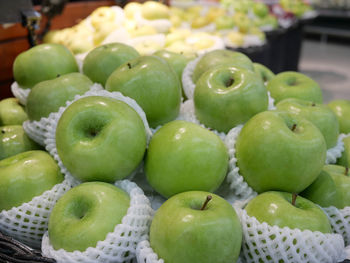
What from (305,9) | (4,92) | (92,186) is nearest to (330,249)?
(92,186)

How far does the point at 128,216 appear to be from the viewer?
0.91m

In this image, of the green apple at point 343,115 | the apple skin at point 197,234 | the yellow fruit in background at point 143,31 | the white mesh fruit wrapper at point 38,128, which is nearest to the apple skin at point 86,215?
the apple skin at point 197,234

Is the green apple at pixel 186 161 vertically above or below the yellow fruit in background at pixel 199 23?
above

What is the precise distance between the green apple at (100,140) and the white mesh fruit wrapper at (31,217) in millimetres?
111

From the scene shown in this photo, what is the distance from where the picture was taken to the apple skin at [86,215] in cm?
88

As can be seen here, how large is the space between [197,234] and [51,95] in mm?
717

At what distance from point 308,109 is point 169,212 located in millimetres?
669

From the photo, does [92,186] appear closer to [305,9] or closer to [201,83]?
[201,83]

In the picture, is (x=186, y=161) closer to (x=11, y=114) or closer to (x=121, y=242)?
(x=121, y=242)

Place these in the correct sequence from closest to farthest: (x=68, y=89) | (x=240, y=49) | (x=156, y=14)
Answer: (x=68, y=89), (x=156, y=14), (x=240, y=49)

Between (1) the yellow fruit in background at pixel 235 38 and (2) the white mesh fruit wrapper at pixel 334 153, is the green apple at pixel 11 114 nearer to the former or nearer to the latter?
(2) the white mesh fruit wrapper at pixel 334 153

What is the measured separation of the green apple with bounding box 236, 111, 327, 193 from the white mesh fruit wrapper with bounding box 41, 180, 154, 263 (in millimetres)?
334

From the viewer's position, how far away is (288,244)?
2.85 ft

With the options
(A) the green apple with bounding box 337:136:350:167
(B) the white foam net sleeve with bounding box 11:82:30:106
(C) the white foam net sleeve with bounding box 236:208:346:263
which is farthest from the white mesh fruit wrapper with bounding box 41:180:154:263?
(A) the green apple with bounding box 337:136:350:167
